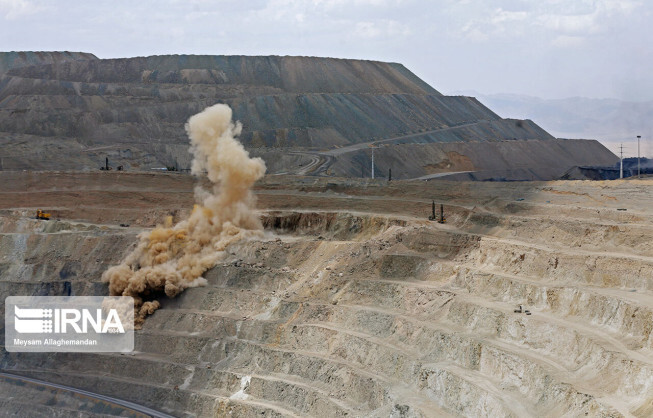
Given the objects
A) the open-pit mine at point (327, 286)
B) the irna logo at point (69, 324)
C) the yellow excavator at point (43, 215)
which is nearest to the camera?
the open-pit mine at point (327, 286)

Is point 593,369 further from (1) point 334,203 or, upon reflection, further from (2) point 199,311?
(1) point 334,203

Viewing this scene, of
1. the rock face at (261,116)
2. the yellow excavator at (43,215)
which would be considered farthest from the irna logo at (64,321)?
the rock face at (261,116)

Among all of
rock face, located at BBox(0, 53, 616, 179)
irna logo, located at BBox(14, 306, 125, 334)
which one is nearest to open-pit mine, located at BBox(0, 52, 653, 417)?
irna logo, located at BBox(14, 306, 125, 334)

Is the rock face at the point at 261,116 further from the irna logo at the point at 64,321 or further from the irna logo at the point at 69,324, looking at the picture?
the irna logo at the point at 64,321

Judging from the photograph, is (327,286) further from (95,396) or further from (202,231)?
(202,231)

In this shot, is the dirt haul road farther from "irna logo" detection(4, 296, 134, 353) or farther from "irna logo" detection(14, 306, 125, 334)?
"irna logo" detection(14, 306, 125, 334)

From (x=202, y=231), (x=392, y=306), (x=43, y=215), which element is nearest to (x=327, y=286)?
(x=392, y=306)

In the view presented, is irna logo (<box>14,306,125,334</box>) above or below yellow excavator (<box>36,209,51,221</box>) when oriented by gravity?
below

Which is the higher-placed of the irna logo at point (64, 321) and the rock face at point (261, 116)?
the rock face at point (261, 116)
